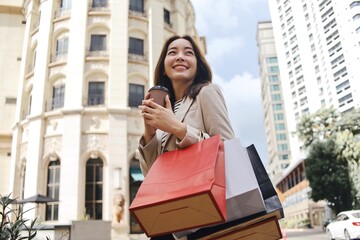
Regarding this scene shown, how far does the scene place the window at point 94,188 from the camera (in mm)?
15336

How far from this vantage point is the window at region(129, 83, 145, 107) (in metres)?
17.4

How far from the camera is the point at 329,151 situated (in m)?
18.0

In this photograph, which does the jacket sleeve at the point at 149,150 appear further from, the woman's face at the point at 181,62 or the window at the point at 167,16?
the window at the point at 167,16

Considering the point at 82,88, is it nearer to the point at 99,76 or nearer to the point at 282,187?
the point at 99,76

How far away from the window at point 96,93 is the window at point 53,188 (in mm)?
3542

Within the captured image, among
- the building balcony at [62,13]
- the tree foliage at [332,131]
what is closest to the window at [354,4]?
the tree foliage at [332,131]

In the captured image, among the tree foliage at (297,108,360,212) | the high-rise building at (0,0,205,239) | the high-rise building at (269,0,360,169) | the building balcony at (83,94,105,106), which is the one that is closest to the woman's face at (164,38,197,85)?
the high-rise building at (269,0,360,169)

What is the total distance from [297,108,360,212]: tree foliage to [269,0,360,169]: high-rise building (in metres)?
10.3

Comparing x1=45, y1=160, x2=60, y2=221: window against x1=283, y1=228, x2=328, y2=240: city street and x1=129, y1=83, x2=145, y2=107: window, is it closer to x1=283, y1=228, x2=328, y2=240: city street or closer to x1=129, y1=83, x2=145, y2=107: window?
→ x1=129, y1=83, x2=145, y2=107: window

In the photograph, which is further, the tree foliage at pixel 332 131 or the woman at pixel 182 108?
the tree foliage at pixel 332 131

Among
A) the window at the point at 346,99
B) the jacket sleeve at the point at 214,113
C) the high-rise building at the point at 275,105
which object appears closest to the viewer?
the jacket sleeve at the point at 214,113

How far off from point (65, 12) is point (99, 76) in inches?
178

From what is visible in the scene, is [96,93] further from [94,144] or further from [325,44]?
[325,44]

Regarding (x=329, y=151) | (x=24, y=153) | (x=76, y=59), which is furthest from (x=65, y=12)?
(x=329, y=151)
